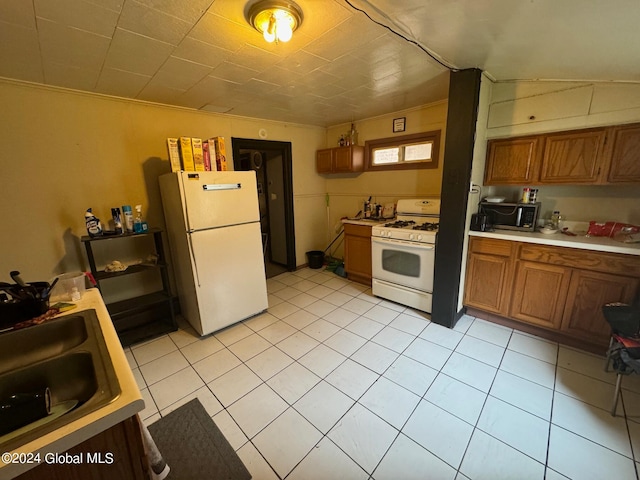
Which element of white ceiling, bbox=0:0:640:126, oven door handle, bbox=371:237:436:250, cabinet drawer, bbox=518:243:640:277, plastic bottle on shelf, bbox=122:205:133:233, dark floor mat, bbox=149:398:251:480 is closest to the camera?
white ceiling, bbox=0:0:640:126

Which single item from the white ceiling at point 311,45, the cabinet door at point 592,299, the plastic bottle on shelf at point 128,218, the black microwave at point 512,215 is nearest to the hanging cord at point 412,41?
the white ceiling at point 311,45

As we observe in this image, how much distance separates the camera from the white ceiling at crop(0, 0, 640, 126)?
1.24 meters

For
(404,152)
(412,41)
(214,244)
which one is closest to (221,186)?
(214,244)

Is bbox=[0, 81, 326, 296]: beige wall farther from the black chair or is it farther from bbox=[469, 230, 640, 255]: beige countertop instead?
the black chair

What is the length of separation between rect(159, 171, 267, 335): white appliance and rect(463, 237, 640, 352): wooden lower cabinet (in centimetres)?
228

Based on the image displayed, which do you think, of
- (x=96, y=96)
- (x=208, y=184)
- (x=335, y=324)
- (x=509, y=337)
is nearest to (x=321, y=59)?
(x=208, y=184)

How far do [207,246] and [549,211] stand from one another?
335 cm

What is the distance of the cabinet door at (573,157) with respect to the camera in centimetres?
207

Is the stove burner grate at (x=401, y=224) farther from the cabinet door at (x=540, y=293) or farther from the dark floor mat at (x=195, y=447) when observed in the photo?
the dark floor mat at (x=195, y=447)

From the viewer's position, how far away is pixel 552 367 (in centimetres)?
201

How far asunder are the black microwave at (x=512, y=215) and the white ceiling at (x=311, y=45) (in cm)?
107

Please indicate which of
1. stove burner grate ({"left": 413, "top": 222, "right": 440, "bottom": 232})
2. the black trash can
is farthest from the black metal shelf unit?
stove burner grate ({"left": 413, "top": 222, "right": 440, "bottom": 232})

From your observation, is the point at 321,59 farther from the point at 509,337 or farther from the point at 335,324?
the point at 509,337

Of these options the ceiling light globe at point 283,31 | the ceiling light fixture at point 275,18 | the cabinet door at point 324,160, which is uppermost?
the ceiling light fixture at point 275,18
